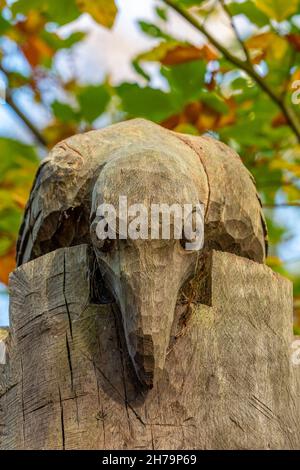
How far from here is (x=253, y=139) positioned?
3.53 m

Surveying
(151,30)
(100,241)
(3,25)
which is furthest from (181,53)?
(100,241)

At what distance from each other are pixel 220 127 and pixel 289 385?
1.66m

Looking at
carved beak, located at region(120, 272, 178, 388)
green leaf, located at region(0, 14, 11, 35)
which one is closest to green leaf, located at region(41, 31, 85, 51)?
green leaf, located at region(0, 14, 11, 35)

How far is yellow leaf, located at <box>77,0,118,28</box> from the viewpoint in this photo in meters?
3.36

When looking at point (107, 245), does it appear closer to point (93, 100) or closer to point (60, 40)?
point (93, 100)

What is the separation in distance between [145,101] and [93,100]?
0.47 metres

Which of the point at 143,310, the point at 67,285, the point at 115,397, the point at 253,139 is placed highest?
the point at 253,139

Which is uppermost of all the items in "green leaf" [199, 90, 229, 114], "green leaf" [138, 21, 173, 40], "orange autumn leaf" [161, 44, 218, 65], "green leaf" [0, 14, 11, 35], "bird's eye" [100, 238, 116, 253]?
"green leaf" [0, 14, 11, 35]

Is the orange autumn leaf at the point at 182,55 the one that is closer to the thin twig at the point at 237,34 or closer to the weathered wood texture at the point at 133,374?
the thin twig at the point at 237,34

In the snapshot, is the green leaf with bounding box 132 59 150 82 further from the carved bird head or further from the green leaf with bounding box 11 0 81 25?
the carved bird head

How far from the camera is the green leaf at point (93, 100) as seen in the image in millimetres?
3781

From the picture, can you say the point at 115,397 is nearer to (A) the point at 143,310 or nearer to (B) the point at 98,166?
(A) the point at 143,310

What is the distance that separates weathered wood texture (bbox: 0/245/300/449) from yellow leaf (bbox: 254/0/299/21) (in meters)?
1.35
